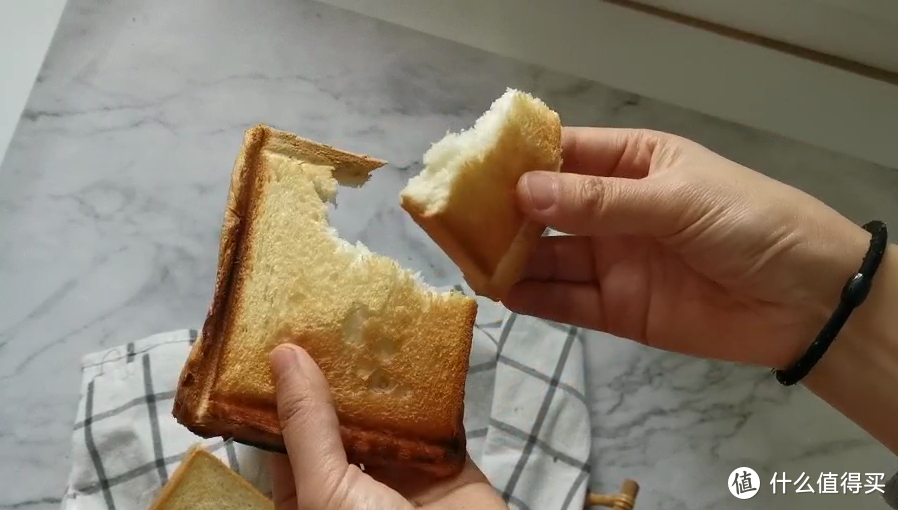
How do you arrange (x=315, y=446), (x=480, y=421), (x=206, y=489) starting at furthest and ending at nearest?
(x=480, y=421)
(x=206, y=489)
(x=315, y=446)

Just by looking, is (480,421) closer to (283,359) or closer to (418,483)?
(418,483)

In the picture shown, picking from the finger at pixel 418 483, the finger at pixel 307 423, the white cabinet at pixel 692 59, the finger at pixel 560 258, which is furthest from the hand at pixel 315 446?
the white cabinet at pixel 692 59

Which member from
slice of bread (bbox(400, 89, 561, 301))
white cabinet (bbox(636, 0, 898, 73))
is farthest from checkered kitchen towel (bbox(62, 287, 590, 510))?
white cabinet (bbox(636, 0, 898, 73))

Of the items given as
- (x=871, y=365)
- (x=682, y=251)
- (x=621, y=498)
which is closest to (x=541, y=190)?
(x=682, y=251)

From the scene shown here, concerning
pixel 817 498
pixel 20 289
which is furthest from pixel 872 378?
pixel 20 289

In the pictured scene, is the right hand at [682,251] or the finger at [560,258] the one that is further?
the finger at [560,258]

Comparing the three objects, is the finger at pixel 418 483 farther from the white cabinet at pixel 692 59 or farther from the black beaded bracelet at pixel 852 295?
the white cabinet at pixel 692 59
